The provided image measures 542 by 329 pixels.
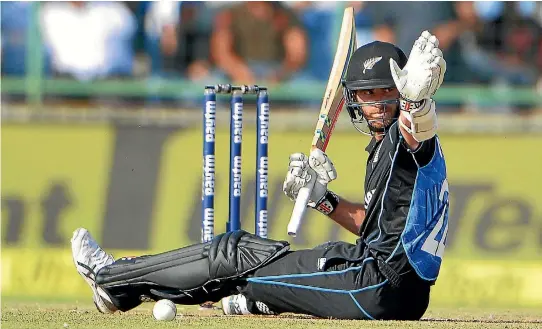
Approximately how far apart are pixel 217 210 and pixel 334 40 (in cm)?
176

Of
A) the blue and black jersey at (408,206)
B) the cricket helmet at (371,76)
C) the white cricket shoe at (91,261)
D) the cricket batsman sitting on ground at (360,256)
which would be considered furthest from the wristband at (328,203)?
the white cricket shoe at (91,261)

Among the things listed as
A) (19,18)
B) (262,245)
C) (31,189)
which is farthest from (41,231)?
(262,245)

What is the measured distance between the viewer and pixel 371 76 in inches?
210

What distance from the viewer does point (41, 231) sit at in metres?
9.60

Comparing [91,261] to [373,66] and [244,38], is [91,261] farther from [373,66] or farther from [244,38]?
[244,38]

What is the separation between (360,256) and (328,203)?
2.12ft

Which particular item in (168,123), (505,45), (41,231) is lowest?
(41,231)

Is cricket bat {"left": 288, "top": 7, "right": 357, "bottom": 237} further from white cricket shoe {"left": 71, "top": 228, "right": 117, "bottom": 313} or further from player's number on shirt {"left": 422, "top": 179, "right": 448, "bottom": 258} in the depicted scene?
white cricket shoe {"left": 71, "top": 228, "right": 117, "bottom": 313}

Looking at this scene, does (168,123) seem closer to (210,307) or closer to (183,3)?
(183,3)

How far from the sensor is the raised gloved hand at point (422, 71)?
4.66 m

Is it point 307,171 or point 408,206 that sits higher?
point 307,171

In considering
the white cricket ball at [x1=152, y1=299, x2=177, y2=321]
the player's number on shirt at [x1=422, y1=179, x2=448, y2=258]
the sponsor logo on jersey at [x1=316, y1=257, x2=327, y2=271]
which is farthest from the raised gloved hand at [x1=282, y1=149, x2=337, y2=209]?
the white cricket ball at [x1=152, y1=299, x2=177, y2=321]

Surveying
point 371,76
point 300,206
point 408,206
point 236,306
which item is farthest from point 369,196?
point 236,306

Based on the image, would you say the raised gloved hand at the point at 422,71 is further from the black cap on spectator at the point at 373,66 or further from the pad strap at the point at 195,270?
the pad strap at the point at 195,270
